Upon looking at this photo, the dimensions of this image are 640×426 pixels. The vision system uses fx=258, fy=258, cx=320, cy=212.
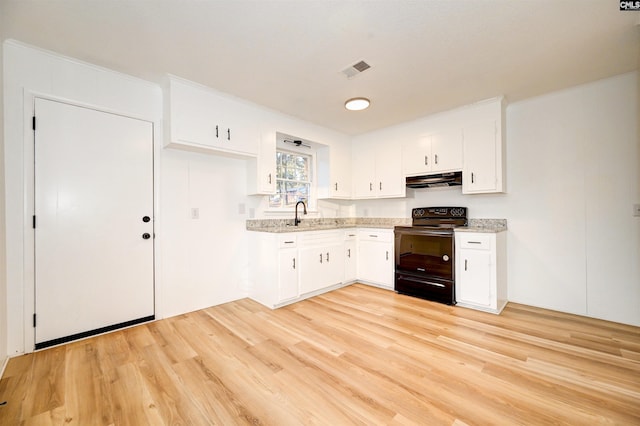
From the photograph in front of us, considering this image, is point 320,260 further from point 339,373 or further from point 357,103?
point 357,103

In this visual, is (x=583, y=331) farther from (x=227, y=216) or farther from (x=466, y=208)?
(x=227, y=216)

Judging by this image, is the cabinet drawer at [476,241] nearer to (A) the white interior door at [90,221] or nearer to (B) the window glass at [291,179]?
(B) the window glass at [291,179]

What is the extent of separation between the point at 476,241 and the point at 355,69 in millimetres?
2372

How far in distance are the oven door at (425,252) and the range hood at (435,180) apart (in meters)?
0.72

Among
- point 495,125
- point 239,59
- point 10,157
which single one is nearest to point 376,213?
point 495,125

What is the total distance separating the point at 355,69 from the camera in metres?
2.49

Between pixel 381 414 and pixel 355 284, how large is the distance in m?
2.73

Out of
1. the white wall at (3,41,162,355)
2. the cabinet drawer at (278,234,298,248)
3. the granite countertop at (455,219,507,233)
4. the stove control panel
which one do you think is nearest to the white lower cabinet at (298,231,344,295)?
the cabinet drawer at (278,234,298,248)

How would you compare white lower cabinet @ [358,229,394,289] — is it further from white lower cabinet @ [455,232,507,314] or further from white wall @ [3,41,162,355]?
white wall @ [3,41,162,355]

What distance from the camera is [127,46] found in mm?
2170

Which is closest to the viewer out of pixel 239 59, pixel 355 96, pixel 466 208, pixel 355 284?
pixel 239 59

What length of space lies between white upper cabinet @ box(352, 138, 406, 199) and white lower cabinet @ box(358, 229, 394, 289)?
68 centimetres

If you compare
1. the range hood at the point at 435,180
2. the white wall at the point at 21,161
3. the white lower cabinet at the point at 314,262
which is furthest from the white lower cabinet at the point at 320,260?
the white wall at the point at 21,161

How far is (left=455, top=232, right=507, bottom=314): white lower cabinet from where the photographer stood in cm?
296
